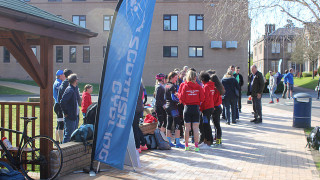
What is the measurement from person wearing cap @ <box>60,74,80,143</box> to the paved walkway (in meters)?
1.52

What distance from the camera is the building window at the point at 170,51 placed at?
3594 centimetres

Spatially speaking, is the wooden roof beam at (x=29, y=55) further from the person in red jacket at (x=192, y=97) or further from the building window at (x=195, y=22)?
the building window at (x=195, y=22)

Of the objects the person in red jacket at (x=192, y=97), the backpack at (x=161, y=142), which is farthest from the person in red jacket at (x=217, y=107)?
the backpack at (x=161, y=142)

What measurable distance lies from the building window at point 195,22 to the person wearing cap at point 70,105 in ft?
94.9

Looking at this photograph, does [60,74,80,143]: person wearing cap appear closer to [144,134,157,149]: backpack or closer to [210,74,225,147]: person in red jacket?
[144,134,157,149]: backpack

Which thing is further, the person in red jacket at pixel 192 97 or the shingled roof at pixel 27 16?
the person in red jacket at pixel 192 97

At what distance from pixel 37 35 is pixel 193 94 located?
368 centimetres

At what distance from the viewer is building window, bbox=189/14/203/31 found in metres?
35.6

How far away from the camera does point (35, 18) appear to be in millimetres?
5520

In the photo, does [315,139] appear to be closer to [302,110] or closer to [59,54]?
[302,110]

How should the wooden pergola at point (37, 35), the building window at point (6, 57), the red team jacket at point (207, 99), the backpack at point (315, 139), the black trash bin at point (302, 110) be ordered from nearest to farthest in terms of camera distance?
the wooden pergola at point (37, 35) < the backpack at point (315, 139) < the red team jacket at point (207, 99) < the black trash bin at point (302, 110) < the building window at point (6, 57)

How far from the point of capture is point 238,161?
7.55 meters

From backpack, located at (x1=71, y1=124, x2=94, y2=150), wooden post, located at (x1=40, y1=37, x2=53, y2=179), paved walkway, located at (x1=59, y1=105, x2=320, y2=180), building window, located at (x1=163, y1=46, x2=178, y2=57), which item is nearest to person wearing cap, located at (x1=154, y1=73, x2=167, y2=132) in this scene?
paved walkway, located at (x1=59, y1=105, x2=320, y2=180)

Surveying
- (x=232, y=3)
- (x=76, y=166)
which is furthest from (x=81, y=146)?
(x=232, y=3)
